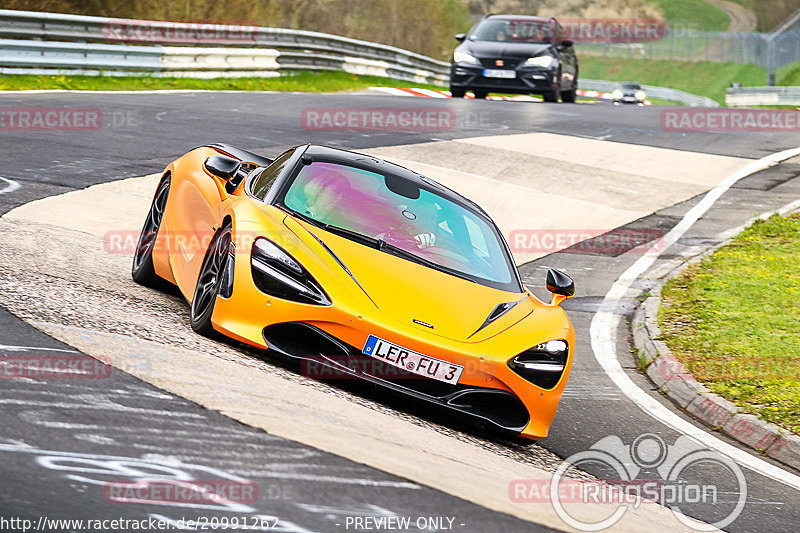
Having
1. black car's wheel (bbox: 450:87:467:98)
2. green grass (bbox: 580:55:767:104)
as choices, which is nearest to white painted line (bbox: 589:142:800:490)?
black car's wheel (bbox: 450:87:467:98)

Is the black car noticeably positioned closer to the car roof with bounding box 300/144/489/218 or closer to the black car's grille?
the black car's grille

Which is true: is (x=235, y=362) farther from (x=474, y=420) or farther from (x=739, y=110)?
(x=739, y=110)

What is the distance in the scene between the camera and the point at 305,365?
238 inches

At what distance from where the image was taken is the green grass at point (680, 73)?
225ft

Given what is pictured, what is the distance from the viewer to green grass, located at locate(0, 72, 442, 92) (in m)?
19.8

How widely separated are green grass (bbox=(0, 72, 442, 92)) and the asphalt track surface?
133 inches

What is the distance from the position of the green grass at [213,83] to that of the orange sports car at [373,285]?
1328 centimetres

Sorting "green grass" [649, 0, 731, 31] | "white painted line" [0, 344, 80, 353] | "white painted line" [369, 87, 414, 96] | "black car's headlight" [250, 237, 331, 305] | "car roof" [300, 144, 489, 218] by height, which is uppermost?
"car roof" [300, 144, 489, 218]

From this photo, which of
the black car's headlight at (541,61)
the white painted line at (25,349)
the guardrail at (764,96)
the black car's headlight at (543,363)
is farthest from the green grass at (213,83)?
the black car's headlight at (543,363)

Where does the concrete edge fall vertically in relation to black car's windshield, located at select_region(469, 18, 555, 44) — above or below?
below

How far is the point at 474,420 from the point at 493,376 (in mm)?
293

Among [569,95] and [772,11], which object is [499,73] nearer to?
[569,95]

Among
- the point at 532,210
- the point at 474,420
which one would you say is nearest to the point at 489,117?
the point at 532,210

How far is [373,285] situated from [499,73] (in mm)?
18958
